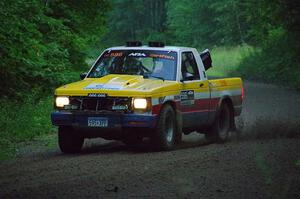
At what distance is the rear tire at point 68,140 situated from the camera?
13.5 meters

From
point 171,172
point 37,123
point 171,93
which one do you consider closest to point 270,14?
point 37,123

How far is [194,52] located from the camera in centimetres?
1527

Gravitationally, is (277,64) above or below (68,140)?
below

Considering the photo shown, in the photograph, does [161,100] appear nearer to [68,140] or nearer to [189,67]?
[68,140]

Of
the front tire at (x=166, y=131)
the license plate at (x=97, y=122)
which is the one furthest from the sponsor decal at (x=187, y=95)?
the license plate at (x=97, y=122)

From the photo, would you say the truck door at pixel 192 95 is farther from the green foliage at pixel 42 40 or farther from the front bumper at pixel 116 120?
the green foliage at pixel 42 40

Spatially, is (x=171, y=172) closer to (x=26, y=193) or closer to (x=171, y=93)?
(x=26, y=193)

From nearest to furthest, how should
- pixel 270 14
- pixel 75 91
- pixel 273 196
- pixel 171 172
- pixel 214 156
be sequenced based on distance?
pixel 273 196 < pixel 171 172 < pixel 214 156 < pixel 75 91 < pixel 270 14

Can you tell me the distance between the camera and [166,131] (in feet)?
44.5

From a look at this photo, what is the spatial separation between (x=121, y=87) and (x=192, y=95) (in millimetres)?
1693

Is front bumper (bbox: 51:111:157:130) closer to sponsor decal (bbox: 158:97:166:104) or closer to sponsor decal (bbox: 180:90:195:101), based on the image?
sponsor decal (bbox: 158:97:166:104)

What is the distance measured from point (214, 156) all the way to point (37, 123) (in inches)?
235

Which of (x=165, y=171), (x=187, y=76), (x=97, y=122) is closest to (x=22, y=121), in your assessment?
(x=187, y=76)

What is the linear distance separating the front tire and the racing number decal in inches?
15.8
